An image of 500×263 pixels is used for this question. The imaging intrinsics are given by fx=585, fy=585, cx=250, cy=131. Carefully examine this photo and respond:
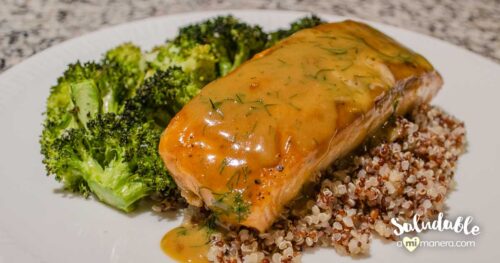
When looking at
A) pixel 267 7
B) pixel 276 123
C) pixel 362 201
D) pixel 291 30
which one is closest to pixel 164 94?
pixel 276 123

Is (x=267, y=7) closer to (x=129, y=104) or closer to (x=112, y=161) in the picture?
(x=129, y=104)

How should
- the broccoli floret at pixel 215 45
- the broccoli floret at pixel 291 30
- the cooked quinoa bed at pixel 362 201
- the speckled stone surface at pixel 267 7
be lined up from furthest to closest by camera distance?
1. the speckled stone surface at pixel 267 7
2. the broccoli floret at pixel 291 30
3. the broccoli floret at pixel 215 45
4. the cooked quinoa bed at pixel 362 201

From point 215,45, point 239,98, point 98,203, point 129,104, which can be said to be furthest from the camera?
point 215,45

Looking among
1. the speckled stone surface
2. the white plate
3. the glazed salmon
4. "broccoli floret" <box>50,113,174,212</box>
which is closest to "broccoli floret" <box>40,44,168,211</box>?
"broccoli floret" <box>50,113,174,212</box>

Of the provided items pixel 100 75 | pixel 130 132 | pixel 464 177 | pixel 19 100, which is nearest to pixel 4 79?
pixel 19 100

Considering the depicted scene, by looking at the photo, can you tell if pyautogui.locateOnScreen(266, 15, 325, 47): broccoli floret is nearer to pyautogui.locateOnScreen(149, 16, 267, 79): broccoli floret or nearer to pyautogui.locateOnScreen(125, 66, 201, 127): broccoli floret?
pyautogui.locateOnScreen(149, 16, 267, 79): broccoli floret

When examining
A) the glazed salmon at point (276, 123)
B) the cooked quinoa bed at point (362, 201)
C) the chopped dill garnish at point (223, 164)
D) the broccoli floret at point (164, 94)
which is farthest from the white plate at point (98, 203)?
the broccoli floret at point (164, 94)

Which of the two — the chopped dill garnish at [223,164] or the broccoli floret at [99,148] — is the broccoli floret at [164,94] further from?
the chopped dill garnish at [223,164]
